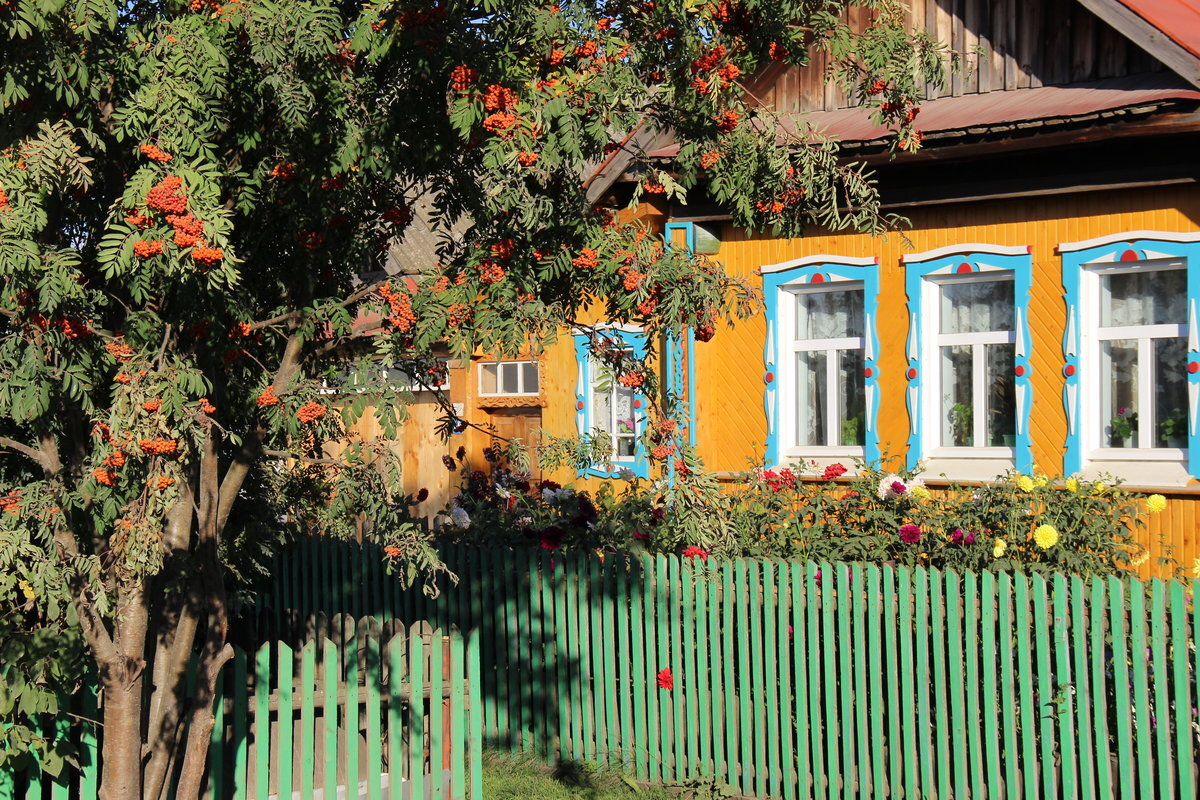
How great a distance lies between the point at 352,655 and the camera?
19.5 feet

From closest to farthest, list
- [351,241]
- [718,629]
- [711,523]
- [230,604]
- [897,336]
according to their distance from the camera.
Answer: [711,523]
[351,241]
[718,629]
[230,604]
[897,336]

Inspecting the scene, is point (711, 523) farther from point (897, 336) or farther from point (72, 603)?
point (897, 336)

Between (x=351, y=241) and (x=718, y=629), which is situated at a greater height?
(x=351, y=241)

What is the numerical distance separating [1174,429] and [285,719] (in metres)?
7.60

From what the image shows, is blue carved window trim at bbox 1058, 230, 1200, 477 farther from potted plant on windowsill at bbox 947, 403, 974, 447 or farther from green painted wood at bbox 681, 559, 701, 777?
green painted wood at bbox 681, 559, 701, 777

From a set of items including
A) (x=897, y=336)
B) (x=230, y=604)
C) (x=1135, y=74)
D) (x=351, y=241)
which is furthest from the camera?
(x=897, y=336)

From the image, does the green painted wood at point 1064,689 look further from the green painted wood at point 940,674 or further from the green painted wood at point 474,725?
the green painted wood at point 474,725

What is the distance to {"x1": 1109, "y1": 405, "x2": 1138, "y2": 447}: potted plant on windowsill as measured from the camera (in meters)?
10.4

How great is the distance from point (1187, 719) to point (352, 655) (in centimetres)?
385

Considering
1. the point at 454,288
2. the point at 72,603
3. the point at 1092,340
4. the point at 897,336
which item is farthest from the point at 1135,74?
the point at 72,603

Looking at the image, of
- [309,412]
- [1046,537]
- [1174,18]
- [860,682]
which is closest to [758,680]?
[860,682]

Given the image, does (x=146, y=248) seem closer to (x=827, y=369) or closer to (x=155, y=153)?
(x=155, y=153)

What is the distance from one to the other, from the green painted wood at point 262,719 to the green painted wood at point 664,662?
2.47 metres

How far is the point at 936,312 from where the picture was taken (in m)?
11.5
